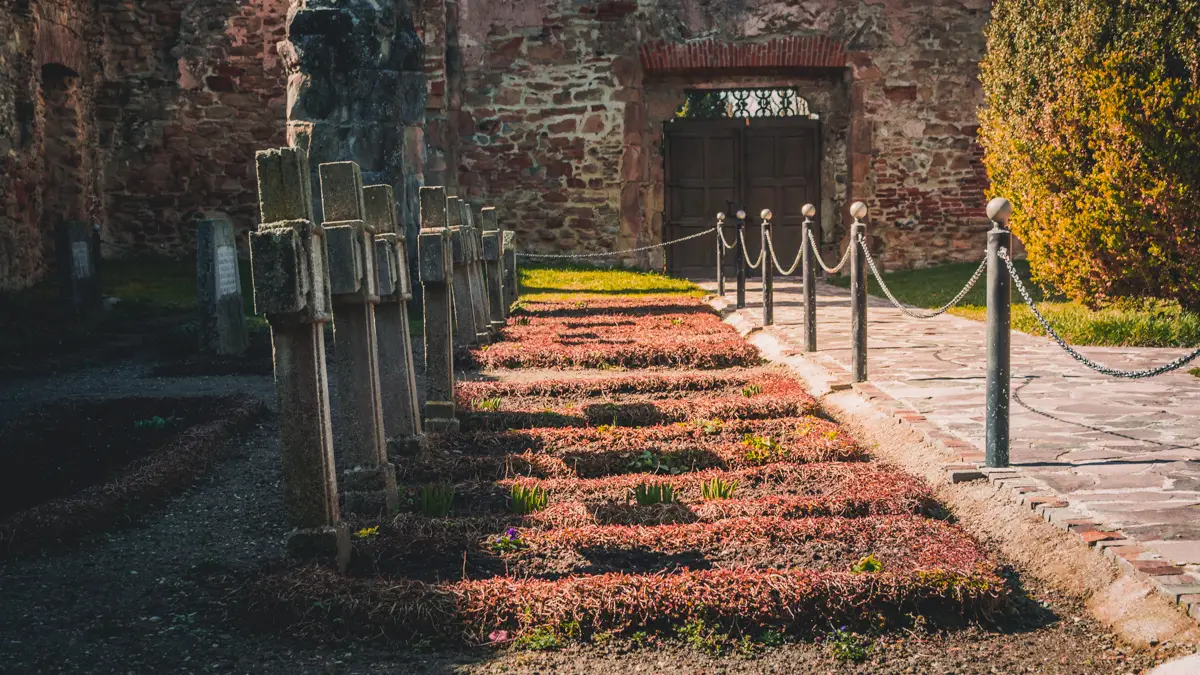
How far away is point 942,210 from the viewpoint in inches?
627

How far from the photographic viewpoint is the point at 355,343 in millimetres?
4168

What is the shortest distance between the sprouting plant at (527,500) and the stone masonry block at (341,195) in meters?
1.21

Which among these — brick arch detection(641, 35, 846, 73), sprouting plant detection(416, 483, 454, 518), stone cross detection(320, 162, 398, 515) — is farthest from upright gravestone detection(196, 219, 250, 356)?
brick arch detection(641, 35, 846, 73)

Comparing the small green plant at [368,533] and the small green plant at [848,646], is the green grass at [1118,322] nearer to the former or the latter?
the small green plant at [848,646]

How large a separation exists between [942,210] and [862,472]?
1232cm

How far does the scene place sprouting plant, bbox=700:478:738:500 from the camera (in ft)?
14.1

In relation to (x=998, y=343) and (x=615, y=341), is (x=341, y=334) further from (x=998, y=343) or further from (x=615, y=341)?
(x=615, y=341)

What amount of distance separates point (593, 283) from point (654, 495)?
9562 mm

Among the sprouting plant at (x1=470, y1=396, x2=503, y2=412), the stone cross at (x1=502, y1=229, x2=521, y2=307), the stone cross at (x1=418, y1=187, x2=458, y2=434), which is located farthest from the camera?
the stone cross at (x1=502, y1=229, x2=521, y2=307)

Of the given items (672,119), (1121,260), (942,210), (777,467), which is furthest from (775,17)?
(777,467)

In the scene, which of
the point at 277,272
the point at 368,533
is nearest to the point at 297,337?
the point at 277,272

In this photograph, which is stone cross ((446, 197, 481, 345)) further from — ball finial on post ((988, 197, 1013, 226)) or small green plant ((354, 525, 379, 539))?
ball finial on post ((988, 197, 1013, 226))

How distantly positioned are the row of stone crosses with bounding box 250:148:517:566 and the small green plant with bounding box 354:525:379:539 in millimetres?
118

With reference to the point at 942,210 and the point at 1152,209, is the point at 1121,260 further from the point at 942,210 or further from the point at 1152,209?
the point at 942,210
